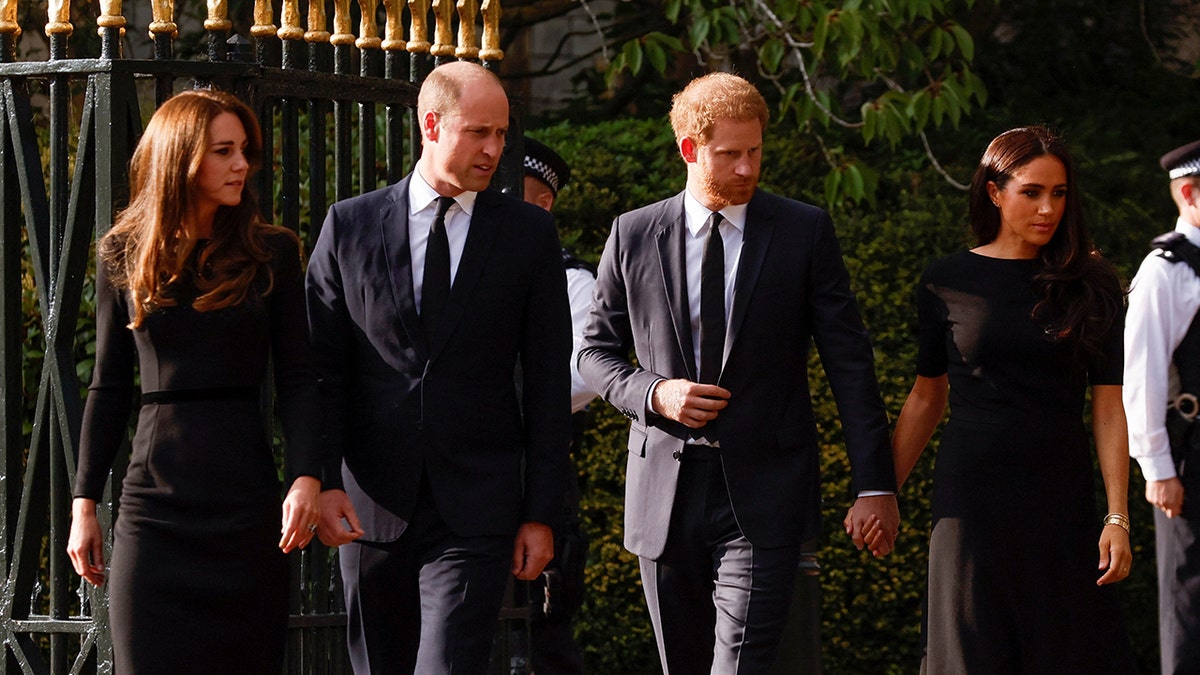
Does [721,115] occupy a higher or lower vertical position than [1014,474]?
higher

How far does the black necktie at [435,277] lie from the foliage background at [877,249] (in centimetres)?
343

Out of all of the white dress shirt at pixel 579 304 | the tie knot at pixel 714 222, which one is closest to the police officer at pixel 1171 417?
the tie knot at pixel 714 222

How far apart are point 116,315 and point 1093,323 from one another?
2806 millimetres

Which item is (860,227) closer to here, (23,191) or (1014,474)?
(1014,474)

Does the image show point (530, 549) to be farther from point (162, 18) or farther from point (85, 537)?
Answer: point (162, 18)

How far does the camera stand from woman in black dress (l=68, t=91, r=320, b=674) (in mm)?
4688

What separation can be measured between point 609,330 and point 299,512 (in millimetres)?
1277

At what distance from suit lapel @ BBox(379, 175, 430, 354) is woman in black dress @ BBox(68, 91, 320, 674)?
0.26m

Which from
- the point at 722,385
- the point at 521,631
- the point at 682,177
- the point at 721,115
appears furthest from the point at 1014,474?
the point at 682,177

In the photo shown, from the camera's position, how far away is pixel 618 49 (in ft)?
34.1

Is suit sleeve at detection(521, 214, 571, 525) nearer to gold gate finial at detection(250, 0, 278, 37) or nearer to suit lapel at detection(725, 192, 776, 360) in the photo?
suit lapel at detection(725, 192, 776, 360)

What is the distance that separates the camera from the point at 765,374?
5219mm

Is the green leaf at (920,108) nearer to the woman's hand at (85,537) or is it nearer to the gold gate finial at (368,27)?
the gold gate finial at (368,27)

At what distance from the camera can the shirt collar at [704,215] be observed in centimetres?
533
